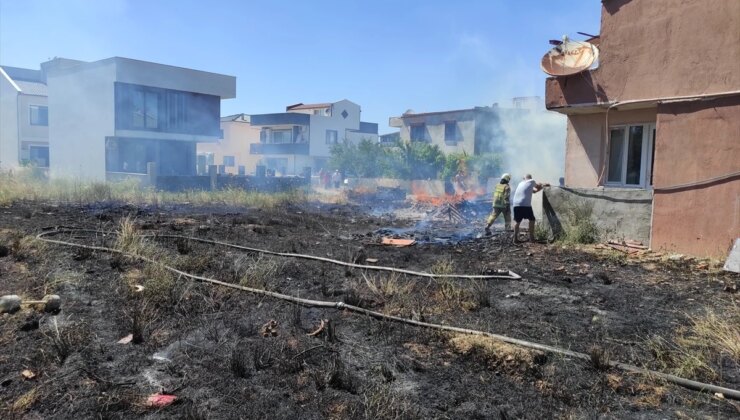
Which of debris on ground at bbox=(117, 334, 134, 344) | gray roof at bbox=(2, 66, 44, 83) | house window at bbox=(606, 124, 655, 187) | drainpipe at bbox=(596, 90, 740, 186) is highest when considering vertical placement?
gray roof at bbox=(2, 66, 44, 83)

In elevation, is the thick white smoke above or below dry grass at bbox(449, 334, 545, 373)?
above

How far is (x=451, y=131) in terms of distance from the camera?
3859cm

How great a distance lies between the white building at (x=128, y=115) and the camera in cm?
2606

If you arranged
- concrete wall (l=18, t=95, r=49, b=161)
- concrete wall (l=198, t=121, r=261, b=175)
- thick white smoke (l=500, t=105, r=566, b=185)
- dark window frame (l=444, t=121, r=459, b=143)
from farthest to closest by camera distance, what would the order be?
concrete wall (l=198, t=121, r=261, b=175) → concrete wall (l=18, t=95, r=49, b=161) → dark window frame (l=444, t=121, r=459, b=143) → thick white smoke (l=500, t=105, r=566, b=185)

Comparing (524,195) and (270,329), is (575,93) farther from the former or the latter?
(270,329)

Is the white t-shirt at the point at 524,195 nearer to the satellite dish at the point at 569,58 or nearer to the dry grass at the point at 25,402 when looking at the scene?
the satellite dish at the point at 569,58

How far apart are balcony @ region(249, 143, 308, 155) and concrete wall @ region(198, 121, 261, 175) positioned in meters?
2.86

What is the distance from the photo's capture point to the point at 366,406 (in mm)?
3340

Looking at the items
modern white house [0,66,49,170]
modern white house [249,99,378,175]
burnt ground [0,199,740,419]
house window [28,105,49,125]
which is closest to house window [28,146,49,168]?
modern white house [0,66,49,170]

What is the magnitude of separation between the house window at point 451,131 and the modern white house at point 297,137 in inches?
501

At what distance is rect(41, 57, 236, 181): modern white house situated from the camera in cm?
2608

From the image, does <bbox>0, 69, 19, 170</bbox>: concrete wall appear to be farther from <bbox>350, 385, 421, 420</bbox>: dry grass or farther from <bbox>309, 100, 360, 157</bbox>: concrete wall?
<bbox>350, 385, 421, 420</bbox>: dry grass

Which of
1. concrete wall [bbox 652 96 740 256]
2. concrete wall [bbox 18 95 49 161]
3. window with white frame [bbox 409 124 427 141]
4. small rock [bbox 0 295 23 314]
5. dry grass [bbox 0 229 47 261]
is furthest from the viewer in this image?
window with white frame [bbox 409 124 427 141]

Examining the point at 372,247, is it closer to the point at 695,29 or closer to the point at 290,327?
the point at 290,327
